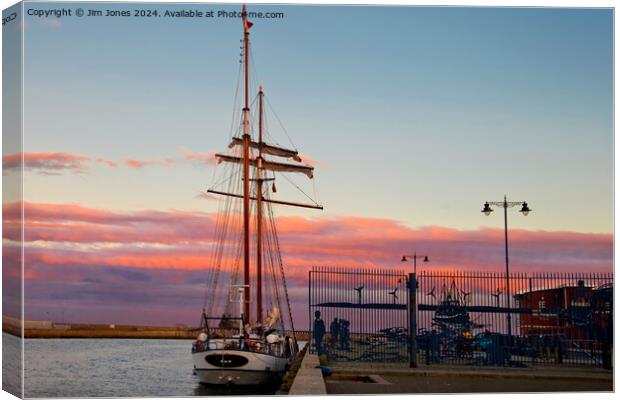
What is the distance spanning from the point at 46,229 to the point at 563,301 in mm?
16238

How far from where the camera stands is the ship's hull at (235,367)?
3128 centimetres

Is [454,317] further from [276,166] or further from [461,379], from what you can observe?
[276,166]

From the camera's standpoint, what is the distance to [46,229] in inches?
856

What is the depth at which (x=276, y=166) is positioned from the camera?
125 feet

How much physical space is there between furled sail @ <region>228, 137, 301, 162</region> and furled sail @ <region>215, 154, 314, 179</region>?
A: 44 cm

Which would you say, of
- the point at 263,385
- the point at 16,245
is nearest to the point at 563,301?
the point at 263,385

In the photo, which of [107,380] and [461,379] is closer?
[461,379]

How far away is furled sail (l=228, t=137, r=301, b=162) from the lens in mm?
31716

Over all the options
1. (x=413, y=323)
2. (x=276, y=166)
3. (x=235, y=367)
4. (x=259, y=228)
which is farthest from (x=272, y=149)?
(x=413, y=323)

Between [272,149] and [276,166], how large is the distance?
101 centimetres

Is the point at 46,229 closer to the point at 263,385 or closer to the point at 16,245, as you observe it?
the point at 16,245

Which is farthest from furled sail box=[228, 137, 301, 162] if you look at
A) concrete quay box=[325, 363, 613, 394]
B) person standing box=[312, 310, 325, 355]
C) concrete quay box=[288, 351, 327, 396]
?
concrete quay box=[325, 363, 613, 394]

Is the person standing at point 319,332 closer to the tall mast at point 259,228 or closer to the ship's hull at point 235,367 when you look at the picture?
the ship's hull at point 235,367

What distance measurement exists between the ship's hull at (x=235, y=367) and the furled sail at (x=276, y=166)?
630 centimetres
